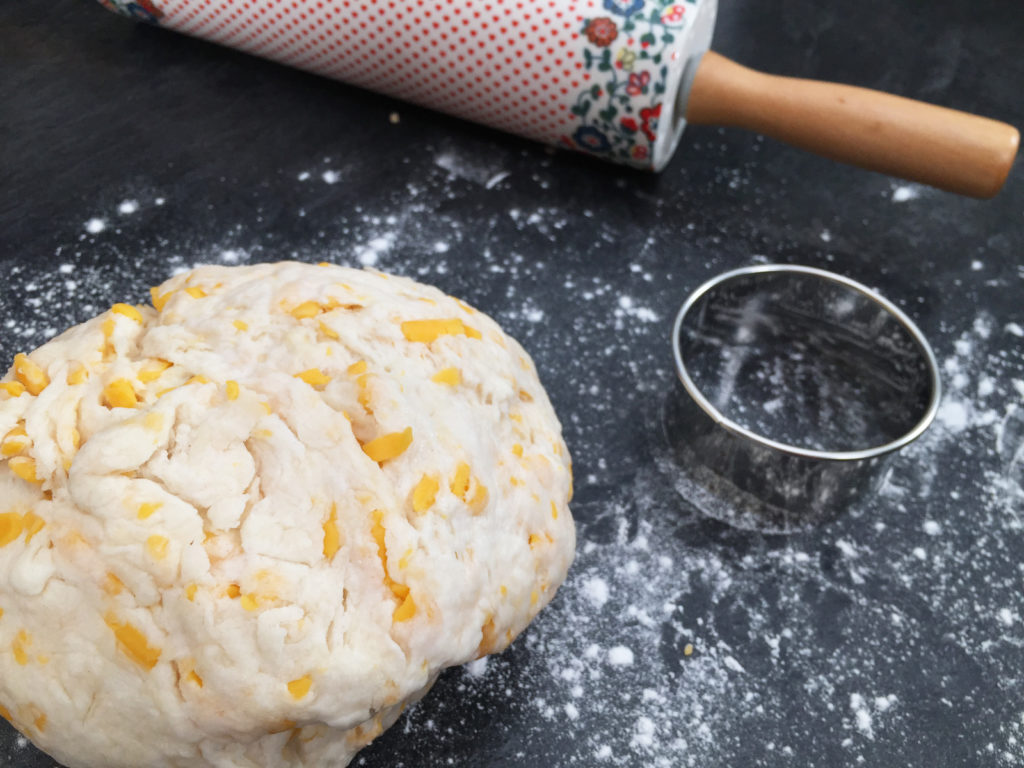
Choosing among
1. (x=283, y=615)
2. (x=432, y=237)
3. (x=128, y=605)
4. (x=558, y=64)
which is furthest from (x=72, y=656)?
(x=558, y=64)

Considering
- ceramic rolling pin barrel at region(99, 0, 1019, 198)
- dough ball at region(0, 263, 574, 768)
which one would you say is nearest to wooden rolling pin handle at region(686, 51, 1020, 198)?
ceramic rolling pin barrel at region(99, 0, 1019, 198)

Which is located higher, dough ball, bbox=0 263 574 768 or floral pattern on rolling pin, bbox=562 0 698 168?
floral pattern on rolling pin, bbox=562 0 698 168

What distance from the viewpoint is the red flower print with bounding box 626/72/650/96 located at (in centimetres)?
139

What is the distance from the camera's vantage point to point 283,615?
0.75 m

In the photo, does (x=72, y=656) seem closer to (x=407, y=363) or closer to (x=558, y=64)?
(x=407, y=363)

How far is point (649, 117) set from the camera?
1.43 m

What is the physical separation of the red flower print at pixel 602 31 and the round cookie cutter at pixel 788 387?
0.41 m

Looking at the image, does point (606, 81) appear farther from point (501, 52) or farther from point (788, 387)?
point (788, 387)

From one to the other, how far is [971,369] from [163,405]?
1.14m

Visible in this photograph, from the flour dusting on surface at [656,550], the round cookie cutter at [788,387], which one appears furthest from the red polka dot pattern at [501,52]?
the round cookie cutter at [788,387]

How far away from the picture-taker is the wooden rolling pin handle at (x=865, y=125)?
1320 millimetres

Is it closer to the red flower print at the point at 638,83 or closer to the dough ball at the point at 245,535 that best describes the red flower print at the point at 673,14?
the red flower print at the point at 638,83

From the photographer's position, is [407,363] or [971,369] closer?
[407,363]

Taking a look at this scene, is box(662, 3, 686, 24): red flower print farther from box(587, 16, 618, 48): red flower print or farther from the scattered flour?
the scattered flour
